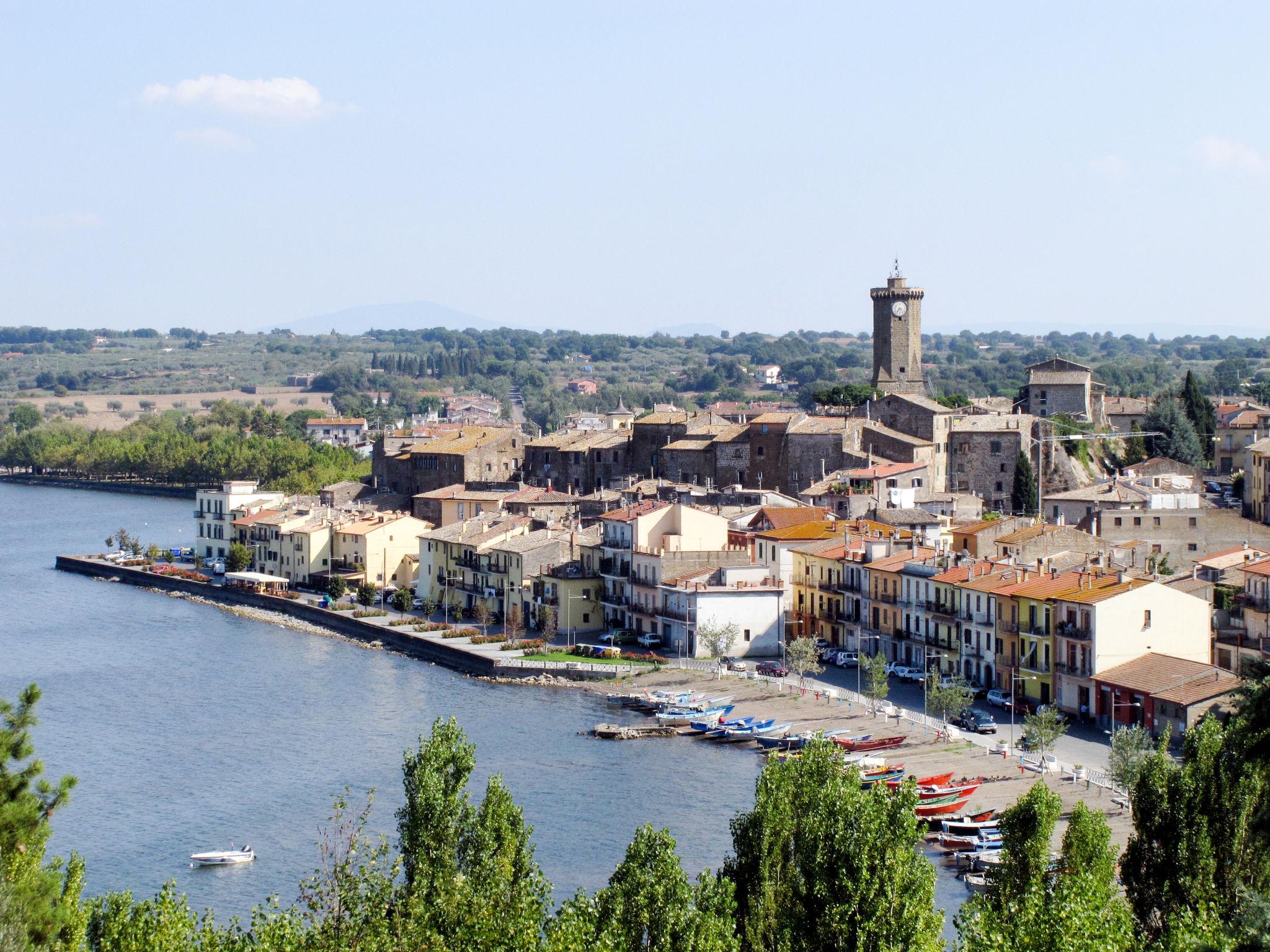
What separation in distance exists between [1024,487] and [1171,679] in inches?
939

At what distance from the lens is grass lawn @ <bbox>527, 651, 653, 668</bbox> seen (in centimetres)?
4066

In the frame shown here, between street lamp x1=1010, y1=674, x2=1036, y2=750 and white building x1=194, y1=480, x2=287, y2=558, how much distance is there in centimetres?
3431

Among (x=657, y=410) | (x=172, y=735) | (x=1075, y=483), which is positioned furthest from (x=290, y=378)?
(x=172, y=735)

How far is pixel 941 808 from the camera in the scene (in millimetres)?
26922

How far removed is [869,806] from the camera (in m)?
17.8

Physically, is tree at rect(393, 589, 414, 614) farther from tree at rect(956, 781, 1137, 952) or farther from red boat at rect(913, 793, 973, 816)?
tree at rect(956, 781, 1137, 952)

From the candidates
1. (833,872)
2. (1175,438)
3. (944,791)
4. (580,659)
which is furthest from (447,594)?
(833,872)

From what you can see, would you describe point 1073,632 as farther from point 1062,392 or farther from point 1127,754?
point 1062,392

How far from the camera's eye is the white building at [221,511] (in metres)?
62.5

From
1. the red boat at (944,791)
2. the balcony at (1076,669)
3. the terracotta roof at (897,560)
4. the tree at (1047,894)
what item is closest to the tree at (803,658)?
the terracotta roof at (897,560)

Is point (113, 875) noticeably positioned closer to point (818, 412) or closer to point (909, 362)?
point (818, 412)

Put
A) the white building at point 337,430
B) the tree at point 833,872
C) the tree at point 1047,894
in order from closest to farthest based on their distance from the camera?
the tree at point 1047,894, the tree at point 833,872, the white building at point 337,430

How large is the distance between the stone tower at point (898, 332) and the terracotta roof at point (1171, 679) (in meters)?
38.5

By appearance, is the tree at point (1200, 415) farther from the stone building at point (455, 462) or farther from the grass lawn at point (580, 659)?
the grass lawn at point (580, 659)
